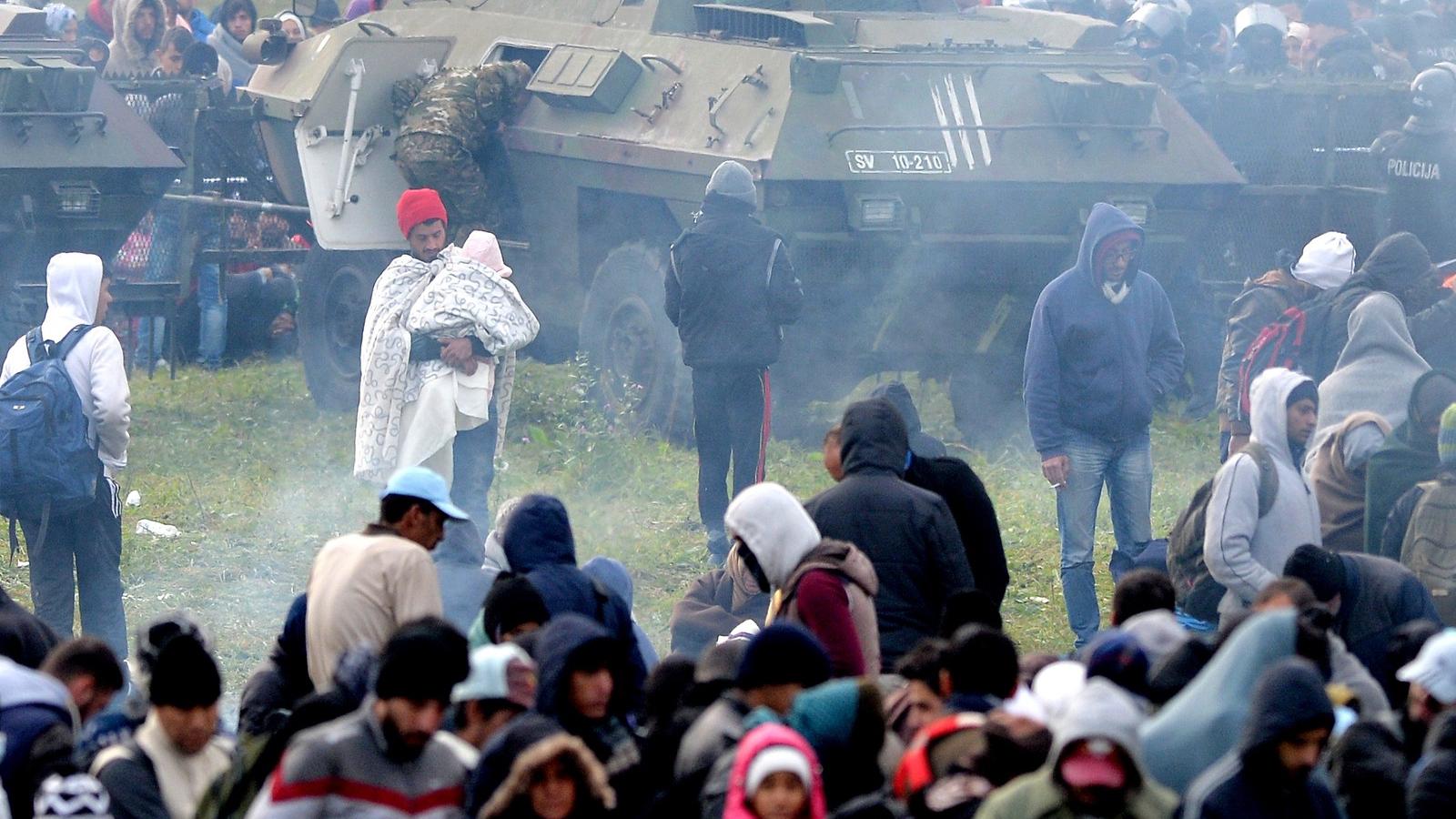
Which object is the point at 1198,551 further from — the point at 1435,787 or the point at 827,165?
the point at 827,165

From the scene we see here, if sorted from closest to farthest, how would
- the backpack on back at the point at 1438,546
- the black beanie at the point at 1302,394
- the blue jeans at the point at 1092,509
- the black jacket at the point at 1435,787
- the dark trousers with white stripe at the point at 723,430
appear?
1. the black jacket at the point at 1435,787
2. the backpack on back at the point at 1438,546
3. the black beanie at the point at 1302,394
4. the blue jeans at the point at 1092,509
5. the dark trousers with white stripe at the point at 723,430

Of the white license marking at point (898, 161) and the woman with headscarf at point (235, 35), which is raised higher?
the white license marking at point (898, 161)

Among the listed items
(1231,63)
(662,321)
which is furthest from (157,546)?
(1231,63)

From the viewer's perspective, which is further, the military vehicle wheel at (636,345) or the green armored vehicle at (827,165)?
the military vehicle wheel at (636,345)

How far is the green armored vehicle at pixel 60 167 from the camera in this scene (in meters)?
12.2

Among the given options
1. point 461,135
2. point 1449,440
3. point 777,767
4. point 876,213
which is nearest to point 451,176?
point 461,135

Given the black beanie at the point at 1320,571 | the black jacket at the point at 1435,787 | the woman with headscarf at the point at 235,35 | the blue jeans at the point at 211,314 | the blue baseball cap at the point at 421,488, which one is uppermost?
the black jacket at the point at 1435,787

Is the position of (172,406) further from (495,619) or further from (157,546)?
(495,619)

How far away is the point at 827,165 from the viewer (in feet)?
35.6

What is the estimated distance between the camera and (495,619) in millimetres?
5344

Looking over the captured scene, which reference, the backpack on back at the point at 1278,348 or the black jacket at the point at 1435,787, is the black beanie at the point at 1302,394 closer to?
the backpack on back at the point at 1278,348

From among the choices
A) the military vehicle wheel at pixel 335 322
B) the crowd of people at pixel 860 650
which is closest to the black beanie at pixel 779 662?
the crowd of people at pixel 860 650

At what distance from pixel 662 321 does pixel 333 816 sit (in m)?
7.42

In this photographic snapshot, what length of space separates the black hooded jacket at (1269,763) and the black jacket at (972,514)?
2.42 meters
